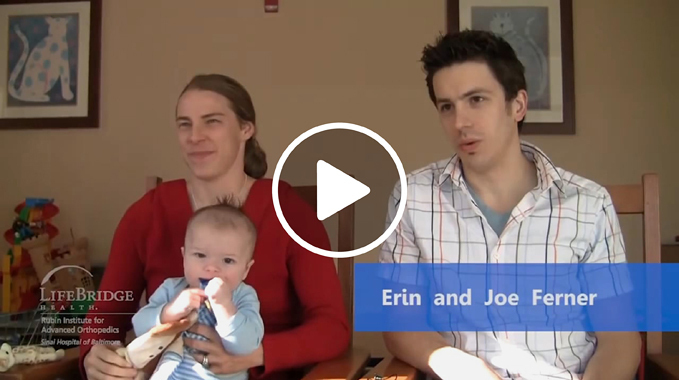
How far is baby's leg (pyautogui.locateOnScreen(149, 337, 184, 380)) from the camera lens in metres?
0.65

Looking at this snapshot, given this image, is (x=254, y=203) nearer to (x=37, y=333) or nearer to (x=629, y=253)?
(x=37, y=333)

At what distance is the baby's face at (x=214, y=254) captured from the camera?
65cm

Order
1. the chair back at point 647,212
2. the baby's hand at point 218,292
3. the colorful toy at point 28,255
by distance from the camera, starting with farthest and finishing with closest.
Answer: the chair back at point 647,212 → the colorful toy at point 28,255 → the baby's hand at point 218,292

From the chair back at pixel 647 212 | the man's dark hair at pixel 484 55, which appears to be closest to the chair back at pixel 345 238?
the man's dark hair at pixel 484 55

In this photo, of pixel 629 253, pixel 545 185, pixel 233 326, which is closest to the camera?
pixel 233 326

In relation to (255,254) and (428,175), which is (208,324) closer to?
(255,254)

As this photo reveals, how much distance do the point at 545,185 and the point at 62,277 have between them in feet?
2.00

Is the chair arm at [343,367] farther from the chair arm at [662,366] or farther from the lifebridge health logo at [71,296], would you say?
the chair arm at [662,366]

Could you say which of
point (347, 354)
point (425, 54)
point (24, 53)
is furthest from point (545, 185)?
point (24, 53)

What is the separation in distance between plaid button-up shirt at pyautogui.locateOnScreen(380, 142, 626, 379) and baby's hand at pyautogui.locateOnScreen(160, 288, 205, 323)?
252 millimetres

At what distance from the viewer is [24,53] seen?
793mm

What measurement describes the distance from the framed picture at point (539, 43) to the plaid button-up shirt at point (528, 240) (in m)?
0.10

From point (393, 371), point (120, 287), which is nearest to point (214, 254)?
point (120, 287)

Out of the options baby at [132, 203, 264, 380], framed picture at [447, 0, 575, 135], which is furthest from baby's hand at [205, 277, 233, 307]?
framed picture at [447, 0, 575, 135]
